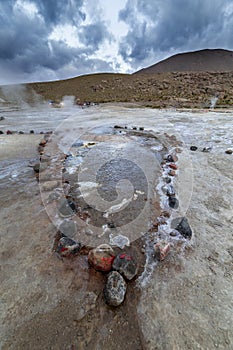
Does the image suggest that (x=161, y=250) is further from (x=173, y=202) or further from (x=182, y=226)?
(x=173, y=202)

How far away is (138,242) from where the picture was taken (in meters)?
2.09

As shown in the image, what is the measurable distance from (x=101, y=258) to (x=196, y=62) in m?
86.8

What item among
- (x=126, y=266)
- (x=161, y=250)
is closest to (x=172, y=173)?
(x=161, y=250)

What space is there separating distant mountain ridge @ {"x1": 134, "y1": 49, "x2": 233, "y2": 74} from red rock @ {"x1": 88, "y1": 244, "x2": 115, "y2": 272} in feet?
241

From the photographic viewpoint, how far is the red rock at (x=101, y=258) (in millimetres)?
1721

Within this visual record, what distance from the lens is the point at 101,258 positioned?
5.77 ft

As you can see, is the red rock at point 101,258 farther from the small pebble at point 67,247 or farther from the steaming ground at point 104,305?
the small pebble at point 67,247

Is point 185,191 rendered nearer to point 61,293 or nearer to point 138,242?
point 138,242

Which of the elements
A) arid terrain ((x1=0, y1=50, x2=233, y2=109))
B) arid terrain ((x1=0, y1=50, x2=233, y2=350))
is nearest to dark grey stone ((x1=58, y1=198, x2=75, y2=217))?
arid terrain ((x1=0, y1=50, x2=233, y2=350))

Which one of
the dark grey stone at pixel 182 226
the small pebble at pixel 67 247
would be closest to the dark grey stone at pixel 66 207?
the small pebble at pixel 67 247

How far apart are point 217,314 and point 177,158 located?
138 inches

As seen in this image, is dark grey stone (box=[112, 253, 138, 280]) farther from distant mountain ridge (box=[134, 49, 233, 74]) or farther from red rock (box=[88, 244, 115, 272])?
distant mountain ridge (box=[134, 49, 233, 74])

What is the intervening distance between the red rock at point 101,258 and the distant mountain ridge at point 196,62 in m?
73.6

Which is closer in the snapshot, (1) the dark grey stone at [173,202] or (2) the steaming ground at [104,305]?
(2) the steaming ground at [104,305]
